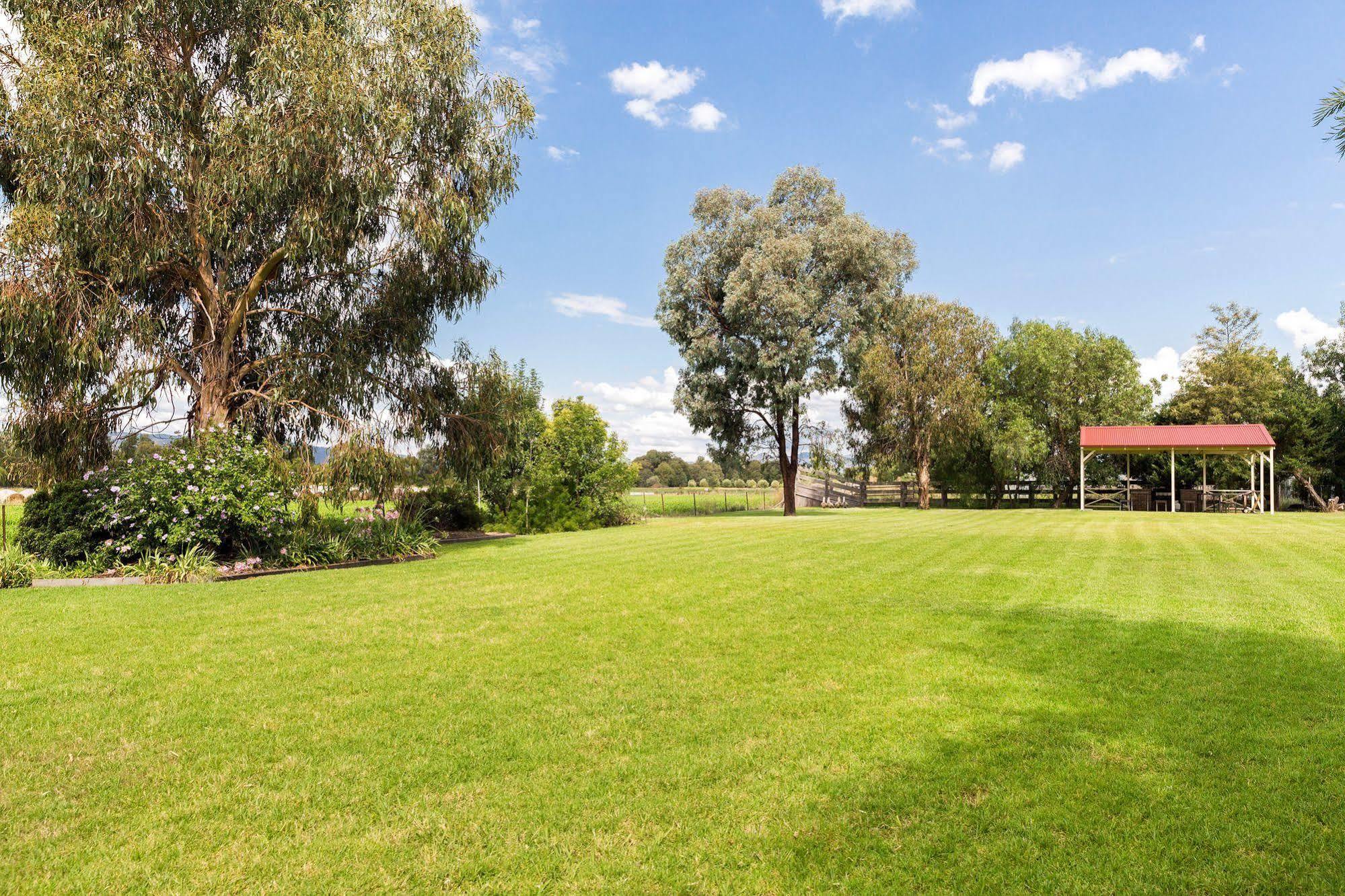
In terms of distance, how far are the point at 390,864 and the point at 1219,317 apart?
53132mm

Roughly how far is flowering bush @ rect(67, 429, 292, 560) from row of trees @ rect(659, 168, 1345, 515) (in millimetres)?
18655

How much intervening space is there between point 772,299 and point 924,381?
1055cm

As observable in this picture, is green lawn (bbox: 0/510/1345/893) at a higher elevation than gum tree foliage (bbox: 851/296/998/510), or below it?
below

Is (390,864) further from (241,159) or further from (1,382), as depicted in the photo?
(1,382)

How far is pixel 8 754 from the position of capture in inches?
154

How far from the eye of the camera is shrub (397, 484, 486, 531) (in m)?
18.9

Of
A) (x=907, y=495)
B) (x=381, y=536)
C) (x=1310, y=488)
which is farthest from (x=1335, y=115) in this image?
(x=1310, y=488)

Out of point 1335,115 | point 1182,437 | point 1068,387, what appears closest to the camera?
point 1335,115

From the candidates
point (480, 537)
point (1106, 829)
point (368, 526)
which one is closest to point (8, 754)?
point (1106, 829)

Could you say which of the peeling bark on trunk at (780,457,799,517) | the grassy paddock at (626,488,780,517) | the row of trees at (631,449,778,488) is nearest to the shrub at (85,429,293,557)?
the grassy paddock at (626,488,780,517)

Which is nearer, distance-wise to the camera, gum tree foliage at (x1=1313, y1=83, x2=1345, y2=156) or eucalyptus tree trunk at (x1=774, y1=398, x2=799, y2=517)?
gum tree foliage at (x1=1313, y1=83, x2=1345, y2=156)

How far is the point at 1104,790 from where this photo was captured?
3402 mm

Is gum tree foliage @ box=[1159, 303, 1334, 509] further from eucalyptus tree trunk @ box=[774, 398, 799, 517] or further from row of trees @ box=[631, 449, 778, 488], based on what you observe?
row of trees @ box=[631, 449, 778, 488]

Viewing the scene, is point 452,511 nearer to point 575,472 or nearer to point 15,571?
point 575,472
